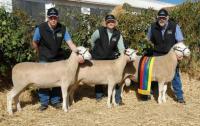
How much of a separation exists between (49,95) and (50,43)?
1.34 meters

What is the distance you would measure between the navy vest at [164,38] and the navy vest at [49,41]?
2.43 m

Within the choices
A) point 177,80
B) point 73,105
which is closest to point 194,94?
point 177,80

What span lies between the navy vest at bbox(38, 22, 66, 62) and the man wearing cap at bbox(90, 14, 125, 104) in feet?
3.32

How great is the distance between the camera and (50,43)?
34.6ft

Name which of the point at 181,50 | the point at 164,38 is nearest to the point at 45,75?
the point at 164,38

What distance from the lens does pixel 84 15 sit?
1327 cm

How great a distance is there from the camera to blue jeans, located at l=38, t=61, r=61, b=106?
10.7 metres

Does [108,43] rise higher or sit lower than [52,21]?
lower

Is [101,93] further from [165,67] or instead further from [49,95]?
[165,67]

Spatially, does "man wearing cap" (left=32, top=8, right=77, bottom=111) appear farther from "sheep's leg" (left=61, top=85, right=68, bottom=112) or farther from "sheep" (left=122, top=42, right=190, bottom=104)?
"sheep" (left=122, top=42, right=190, bottom=104)

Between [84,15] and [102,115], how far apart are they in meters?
4.17

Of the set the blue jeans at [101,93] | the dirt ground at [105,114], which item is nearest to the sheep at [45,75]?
the dirt ground at [105,114]

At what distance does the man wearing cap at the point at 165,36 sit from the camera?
11.1m

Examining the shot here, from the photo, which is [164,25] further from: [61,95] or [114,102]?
[61,95]
